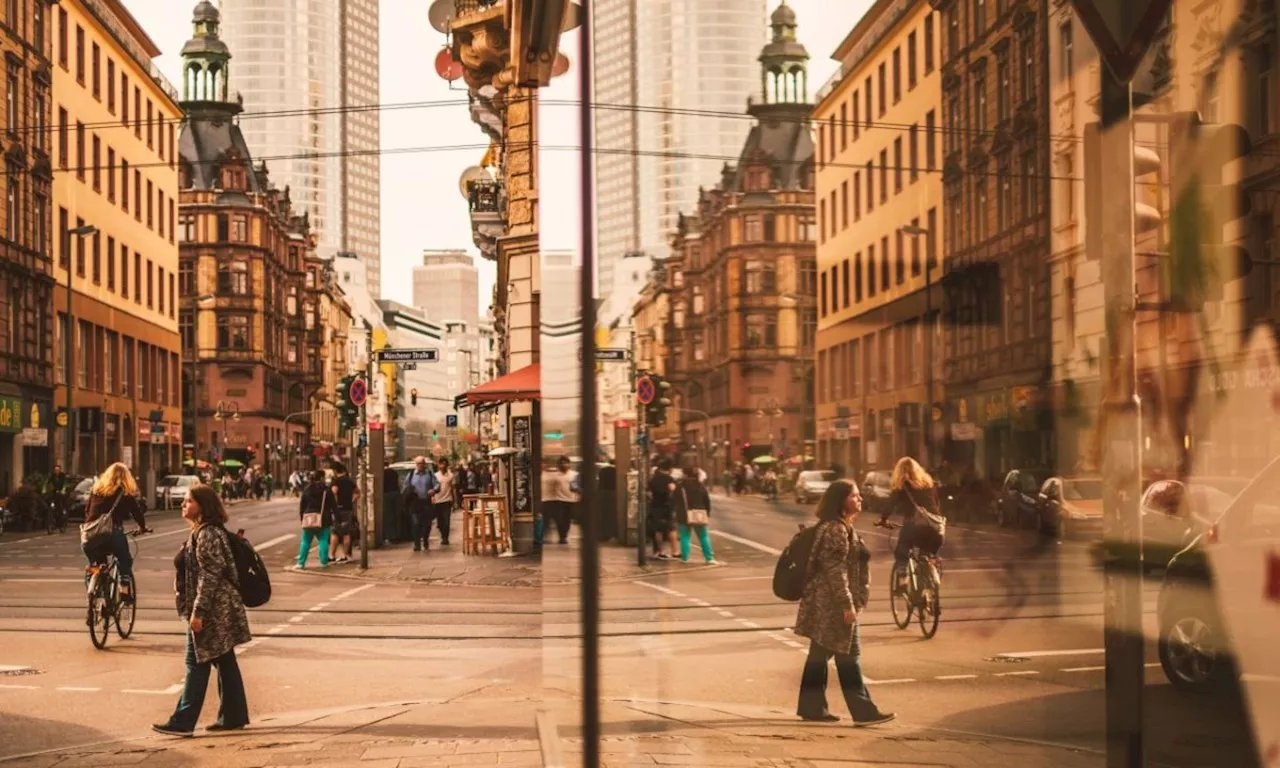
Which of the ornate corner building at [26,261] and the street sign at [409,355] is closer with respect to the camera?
the street sign at [409,355]

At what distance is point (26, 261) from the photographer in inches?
1357

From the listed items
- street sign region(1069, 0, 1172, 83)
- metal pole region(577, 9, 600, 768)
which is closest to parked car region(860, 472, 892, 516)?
metal pole region(577, 9, 600, 768)

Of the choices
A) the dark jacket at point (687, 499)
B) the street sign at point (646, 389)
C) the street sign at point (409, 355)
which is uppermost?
the street sign at point (409, 355)

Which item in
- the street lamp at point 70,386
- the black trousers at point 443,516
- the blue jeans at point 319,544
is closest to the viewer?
the blue jeans at point 319,544

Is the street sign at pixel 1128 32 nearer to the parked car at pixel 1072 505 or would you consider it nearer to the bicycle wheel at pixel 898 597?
the parked car at pixel 1072 505

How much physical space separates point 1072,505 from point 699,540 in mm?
435

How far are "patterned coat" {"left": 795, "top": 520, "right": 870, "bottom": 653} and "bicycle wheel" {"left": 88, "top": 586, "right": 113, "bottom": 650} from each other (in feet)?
36.0

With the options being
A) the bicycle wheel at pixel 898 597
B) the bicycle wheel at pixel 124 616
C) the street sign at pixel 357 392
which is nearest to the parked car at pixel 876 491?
the bicycle wheel at pixel 898 597

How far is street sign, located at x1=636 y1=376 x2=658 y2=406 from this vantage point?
1.83 m

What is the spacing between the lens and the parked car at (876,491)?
1662 mm

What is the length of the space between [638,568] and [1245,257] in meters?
0.84

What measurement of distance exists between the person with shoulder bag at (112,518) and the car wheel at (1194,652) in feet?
38.9

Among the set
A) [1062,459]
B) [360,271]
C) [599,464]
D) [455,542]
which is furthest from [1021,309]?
[455,542]

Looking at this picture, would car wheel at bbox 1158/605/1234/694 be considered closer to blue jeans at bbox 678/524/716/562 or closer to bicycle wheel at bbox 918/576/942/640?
bicycle wheel at bbox 918/576/942/640
